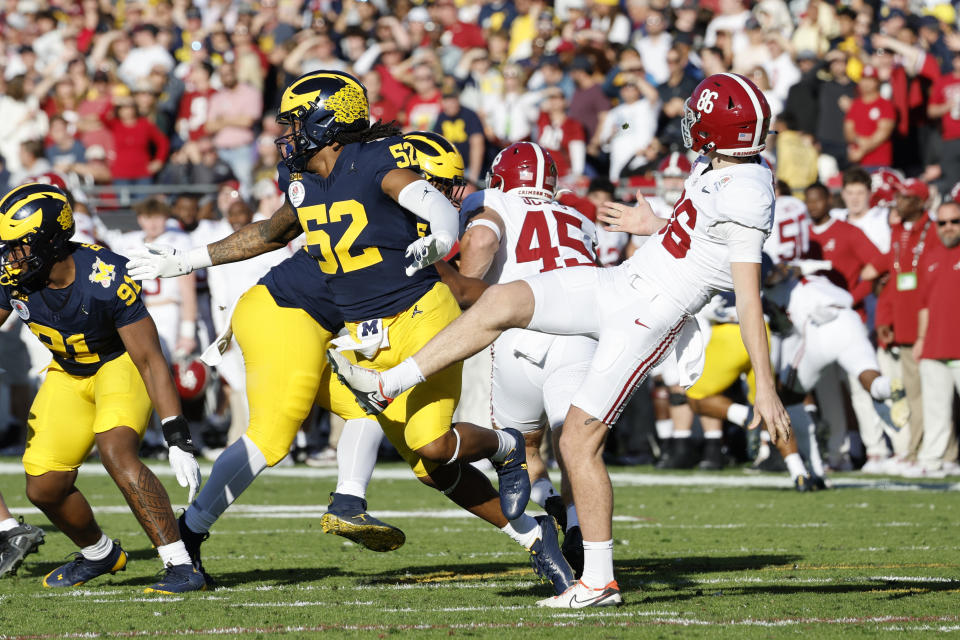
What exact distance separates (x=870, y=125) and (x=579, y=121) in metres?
2.76

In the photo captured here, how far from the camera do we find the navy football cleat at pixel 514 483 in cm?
520

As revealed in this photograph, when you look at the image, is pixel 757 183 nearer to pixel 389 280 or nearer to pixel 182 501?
pixel 389 280

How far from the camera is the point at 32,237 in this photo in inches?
215

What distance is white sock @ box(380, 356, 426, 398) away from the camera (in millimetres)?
4762

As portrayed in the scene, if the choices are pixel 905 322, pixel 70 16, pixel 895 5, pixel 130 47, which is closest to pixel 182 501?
pixel 905 322

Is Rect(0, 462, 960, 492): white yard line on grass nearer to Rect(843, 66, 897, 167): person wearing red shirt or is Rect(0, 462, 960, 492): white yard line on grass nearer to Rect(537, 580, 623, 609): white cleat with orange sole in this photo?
Rect(843, 66, 897, 167): person wearing red shirt

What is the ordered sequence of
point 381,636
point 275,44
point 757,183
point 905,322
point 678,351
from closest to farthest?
point 381,636, point 757,183, point 678,351, point 905,322, point 275,44

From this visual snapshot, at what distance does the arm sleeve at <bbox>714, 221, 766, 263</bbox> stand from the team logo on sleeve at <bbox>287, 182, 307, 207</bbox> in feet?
5.25

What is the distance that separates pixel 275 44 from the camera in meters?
16.7

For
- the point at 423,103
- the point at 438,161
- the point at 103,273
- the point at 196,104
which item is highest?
the point at 196,104

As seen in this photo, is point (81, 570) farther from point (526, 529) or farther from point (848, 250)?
point (848, 250)

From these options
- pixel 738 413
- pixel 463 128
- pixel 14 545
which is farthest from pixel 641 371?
pixel 463 128

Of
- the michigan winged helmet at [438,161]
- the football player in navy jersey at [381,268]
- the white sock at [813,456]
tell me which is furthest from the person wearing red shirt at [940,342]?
the football player in navy jersey at [381,268]

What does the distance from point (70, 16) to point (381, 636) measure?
1613 cm
